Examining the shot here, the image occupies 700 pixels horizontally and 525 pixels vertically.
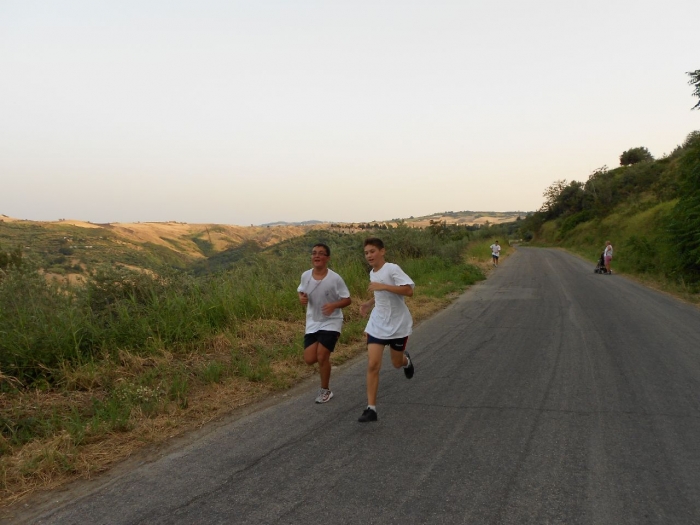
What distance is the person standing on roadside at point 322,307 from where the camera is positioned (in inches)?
197

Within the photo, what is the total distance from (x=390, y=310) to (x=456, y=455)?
58.8 inches

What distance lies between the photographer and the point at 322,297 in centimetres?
500

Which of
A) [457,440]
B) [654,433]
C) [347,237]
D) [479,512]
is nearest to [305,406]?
[457,440]

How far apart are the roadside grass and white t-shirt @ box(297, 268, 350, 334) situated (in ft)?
3.79

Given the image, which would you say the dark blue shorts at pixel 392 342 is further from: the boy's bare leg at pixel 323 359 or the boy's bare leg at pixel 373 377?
the boy's bare leg at pixel 323 359

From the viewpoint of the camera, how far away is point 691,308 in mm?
11883

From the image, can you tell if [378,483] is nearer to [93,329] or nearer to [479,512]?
[479,512]

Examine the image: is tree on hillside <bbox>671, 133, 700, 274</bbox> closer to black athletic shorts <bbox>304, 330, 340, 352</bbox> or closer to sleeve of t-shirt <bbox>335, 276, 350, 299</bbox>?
sleeve of t-shirt <bbox>335, 276, 350, 299</bbox>

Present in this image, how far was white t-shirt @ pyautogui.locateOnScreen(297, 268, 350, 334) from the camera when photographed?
5000mm

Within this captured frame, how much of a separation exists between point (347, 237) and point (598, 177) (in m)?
56.4

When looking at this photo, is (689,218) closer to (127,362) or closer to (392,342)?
(392,342)

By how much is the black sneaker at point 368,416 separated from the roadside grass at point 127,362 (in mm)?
1449

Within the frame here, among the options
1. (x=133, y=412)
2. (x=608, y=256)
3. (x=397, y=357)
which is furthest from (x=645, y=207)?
(x=133, y=412)

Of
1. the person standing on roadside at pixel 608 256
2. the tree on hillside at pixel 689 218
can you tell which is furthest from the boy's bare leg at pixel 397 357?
the person standing on roadside at pixel 608 256
